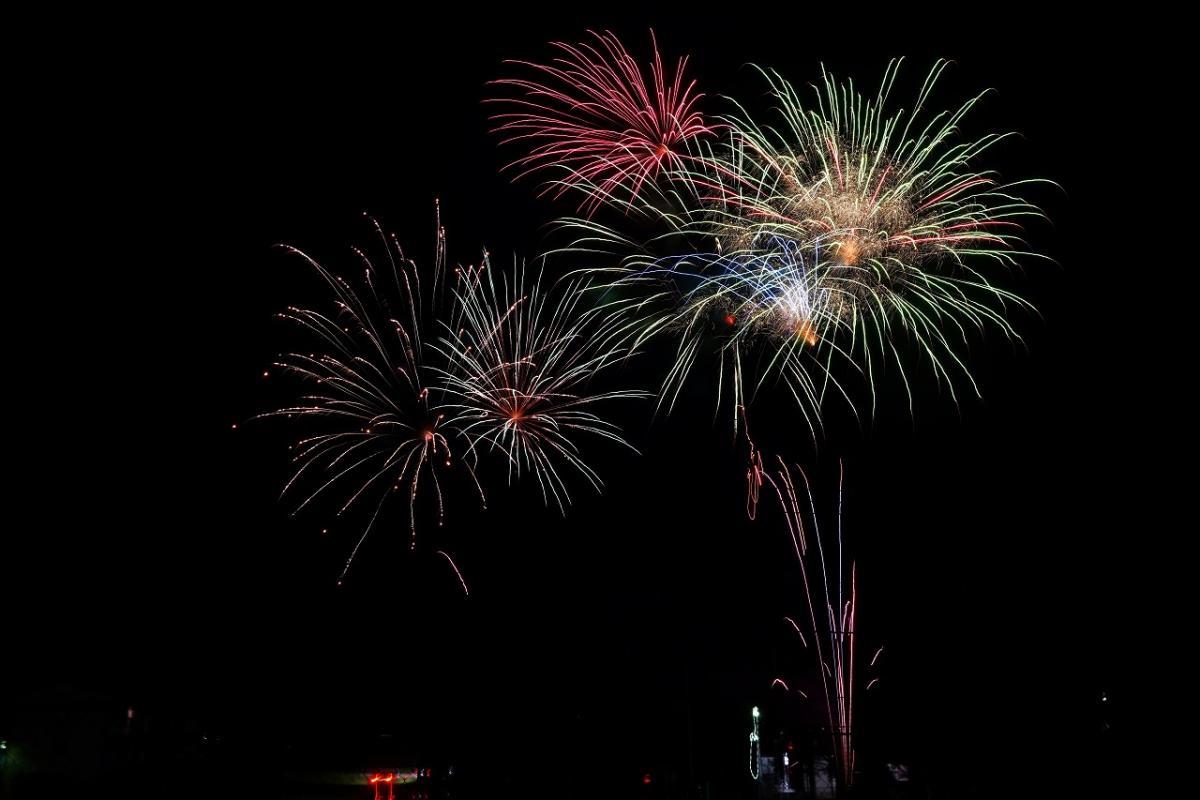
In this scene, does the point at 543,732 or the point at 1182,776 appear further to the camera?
the point at 543,732

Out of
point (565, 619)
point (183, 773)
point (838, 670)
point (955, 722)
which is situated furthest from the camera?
point (565, 619)

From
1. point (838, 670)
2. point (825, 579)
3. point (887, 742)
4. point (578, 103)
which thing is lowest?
point (887, 742)

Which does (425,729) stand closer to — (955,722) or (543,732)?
(543,732)

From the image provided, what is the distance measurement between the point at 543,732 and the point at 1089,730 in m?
8.12

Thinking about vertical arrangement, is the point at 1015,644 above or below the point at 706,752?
above

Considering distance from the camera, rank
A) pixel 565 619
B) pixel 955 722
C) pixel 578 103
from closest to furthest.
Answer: pixel 578 103
pixel 955 722
pixel 565 619

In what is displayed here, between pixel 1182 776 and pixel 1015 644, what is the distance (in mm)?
9231

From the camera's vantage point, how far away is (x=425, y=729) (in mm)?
15359

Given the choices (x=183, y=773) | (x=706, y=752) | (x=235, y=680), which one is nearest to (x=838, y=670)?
(x=706, y=752)

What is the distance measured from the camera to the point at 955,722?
1852 cm

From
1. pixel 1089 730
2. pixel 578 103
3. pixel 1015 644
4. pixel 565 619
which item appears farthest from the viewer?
pixel 565 619

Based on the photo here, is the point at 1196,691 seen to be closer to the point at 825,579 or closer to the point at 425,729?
the point at 825,579

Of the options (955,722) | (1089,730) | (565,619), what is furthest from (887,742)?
(565,619)

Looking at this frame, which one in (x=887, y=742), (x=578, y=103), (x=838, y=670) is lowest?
(x=887, y=742)
